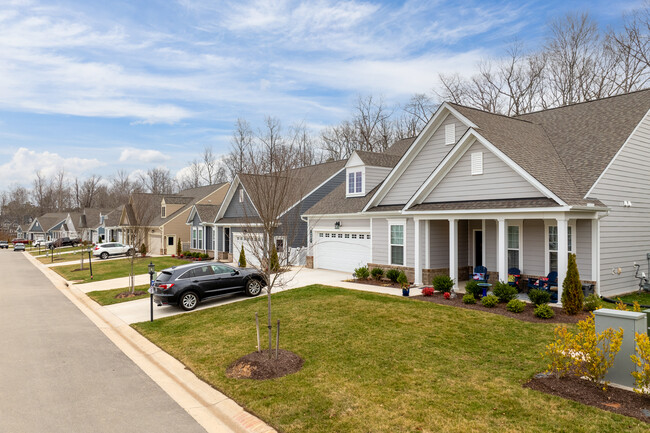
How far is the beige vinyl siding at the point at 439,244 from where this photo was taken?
17.1 metres

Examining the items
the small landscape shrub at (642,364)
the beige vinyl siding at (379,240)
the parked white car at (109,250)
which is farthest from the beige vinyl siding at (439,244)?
the parked white car at (109,250)

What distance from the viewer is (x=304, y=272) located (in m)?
22.2

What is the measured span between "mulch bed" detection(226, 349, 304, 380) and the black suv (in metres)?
5.48

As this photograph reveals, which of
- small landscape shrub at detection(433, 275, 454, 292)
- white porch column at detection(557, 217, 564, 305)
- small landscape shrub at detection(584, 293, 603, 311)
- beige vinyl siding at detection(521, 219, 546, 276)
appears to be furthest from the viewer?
small landscape shrub at detection(433, 275, 454, 292)

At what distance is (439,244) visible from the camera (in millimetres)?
17391

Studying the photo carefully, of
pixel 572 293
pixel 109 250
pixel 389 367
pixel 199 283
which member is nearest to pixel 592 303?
pixel 572 293

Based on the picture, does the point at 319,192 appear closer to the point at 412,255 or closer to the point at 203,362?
the point at 412,255

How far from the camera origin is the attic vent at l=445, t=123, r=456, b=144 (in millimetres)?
16672

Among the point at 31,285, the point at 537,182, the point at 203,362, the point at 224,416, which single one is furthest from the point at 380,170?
the point at 31,285

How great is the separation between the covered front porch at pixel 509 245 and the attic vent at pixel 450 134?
3.17m

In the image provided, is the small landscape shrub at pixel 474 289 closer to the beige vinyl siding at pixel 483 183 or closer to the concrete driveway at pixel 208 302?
the concrete driveway at pixel 208 302

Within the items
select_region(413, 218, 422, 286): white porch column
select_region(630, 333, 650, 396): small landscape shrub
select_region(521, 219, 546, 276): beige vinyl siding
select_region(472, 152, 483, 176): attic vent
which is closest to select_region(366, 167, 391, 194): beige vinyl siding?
select_region(413, 218, 422, 286): white porch column

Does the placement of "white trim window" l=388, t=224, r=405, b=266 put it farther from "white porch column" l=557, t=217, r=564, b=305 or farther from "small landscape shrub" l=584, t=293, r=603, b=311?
"small landscape shrub" l=584, t=293, r=603, b=311

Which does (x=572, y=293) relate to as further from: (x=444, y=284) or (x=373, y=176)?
(x=373, y=176)
